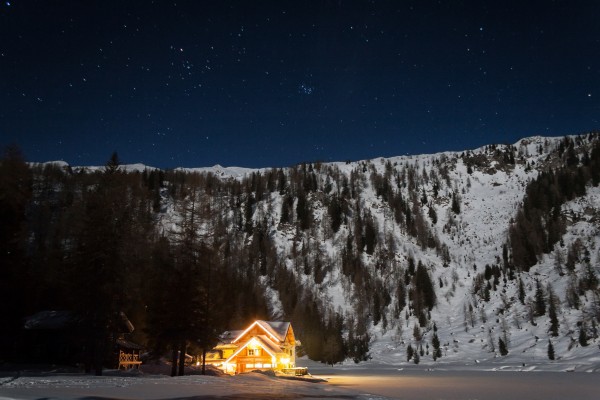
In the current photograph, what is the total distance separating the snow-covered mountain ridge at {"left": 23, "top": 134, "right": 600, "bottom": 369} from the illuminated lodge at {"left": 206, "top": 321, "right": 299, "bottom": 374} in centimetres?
1970

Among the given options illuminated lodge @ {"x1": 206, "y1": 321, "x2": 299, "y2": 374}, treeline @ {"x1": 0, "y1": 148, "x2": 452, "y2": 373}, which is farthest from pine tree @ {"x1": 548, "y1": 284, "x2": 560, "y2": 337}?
illuminated lodge @ {"x1": 206, "y1": 321, "x2": 299, "y2": 374}

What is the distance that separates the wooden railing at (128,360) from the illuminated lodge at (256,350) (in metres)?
11.8

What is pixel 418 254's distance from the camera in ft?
483

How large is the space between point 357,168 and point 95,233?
168 metres

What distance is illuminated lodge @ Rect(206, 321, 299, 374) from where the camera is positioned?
61.8m

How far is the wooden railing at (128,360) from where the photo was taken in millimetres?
48456

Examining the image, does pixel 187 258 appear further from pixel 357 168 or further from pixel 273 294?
pixel 357 168

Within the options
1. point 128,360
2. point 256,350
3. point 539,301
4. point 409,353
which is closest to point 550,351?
point 539,301

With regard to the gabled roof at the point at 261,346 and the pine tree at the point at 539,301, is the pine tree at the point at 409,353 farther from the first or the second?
the gabled roof at the point at 261,346

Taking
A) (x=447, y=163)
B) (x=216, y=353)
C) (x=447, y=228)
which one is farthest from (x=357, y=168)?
(x=216, y=353)

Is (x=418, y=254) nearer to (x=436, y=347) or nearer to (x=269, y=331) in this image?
(x=436, y=347)

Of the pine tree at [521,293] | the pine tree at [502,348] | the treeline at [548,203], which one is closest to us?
the pine tree at [502,348]

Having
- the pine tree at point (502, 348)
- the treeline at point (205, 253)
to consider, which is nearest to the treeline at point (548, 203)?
the treeline at point (205, 253)

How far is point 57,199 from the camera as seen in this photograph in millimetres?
155000
